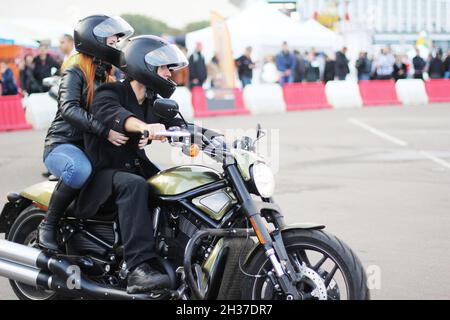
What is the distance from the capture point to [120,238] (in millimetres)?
4844

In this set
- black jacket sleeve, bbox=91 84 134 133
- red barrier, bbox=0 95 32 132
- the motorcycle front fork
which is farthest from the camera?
red barrier, bbox=0 95 32 132

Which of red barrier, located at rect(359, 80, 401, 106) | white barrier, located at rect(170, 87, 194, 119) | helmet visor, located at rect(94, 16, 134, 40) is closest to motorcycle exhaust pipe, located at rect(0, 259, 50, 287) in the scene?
helmet visor, located at rect(94, 16, 134, 40)

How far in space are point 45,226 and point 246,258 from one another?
129 cm

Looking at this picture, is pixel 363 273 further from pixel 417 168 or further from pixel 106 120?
pixel 417 168

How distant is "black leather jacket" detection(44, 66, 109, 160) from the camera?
5.17 meters

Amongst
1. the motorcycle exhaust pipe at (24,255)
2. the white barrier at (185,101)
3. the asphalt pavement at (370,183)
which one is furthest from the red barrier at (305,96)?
the motorcycle exhaust pipe at (24,255)

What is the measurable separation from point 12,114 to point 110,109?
14.6 meters

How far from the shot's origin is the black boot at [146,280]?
4535mm

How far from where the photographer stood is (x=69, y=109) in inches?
203

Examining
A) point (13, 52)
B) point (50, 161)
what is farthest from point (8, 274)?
point (13, 52)

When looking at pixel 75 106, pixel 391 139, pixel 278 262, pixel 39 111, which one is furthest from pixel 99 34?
pixel 39 111

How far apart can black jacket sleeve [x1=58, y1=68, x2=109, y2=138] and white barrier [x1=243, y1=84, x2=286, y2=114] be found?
18.3 meters

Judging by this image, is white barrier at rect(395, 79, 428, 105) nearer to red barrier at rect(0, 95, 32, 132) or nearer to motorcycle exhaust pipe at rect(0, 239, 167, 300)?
red barrier at rect(0, 95, 32, 132)

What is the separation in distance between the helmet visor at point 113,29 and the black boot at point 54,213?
106 cm
